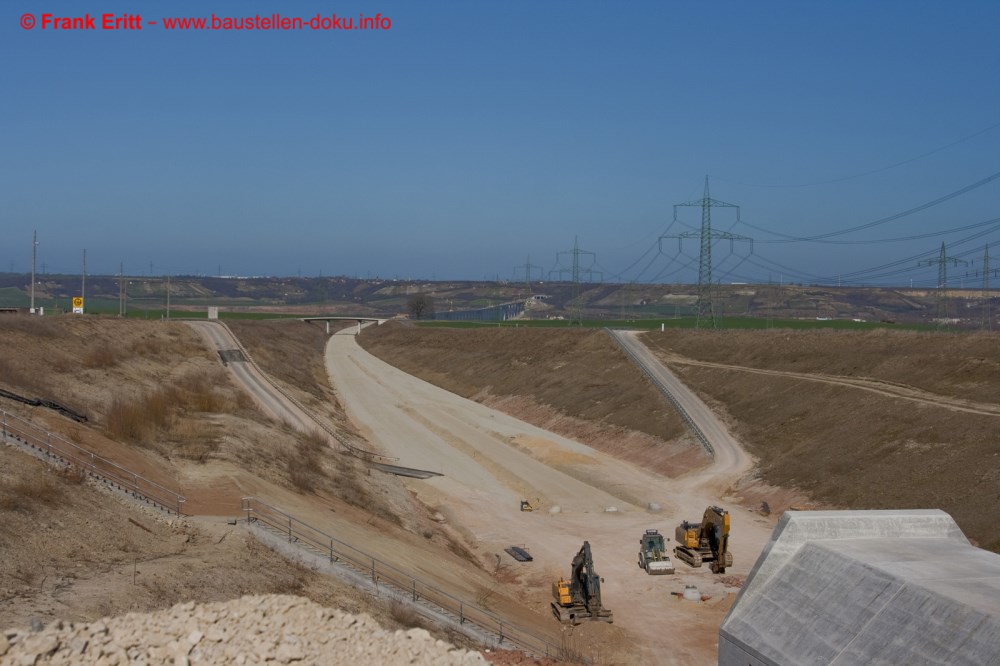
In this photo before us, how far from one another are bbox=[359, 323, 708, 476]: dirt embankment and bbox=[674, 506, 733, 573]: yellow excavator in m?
20.4

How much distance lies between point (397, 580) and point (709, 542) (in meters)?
16.8

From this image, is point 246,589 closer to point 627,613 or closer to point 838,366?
point 627,613

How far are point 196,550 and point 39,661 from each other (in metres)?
12.1

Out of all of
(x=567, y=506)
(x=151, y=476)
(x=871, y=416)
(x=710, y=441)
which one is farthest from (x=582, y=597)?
(x=710, y=441)

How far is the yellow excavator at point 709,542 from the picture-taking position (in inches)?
1578

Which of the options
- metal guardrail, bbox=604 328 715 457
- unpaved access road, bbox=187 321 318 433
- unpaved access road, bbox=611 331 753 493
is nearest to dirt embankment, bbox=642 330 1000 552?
unpaved access road, bbox=611 331 753 493

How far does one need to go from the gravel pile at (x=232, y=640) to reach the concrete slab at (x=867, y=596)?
385 inches

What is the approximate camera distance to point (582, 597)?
34312 mm

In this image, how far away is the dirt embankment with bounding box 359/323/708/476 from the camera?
7088 cm

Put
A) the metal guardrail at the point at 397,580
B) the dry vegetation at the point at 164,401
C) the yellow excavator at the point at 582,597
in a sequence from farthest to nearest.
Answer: the dry vegetation at the point at 164,401
the yellow excavator at the point at 582,597
the metal guardrail at the point at 397,580

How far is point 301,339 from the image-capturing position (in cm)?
15438

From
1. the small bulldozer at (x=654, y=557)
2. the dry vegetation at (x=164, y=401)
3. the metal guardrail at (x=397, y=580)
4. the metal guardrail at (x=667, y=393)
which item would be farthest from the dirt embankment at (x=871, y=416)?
the dry vegetation at (x=164, y=401)

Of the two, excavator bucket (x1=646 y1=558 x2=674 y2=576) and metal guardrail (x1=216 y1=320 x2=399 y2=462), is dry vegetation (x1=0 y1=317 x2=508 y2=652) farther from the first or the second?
A: excavator bucket (x1=646 y1=558 x2=674 y2=576)

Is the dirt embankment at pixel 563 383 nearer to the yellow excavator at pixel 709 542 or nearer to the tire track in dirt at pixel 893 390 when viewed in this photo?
the tire track in dirt at pixel 893 390
